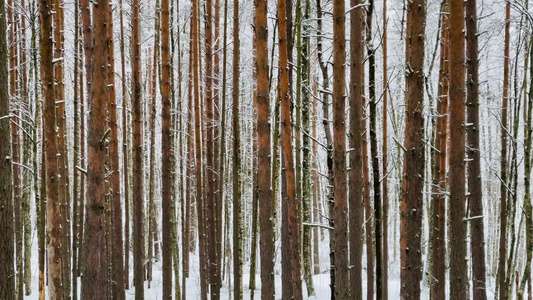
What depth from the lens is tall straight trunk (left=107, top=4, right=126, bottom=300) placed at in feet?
31.6

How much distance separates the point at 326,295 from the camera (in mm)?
12609

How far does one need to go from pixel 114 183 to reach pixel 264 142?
12.9 feet

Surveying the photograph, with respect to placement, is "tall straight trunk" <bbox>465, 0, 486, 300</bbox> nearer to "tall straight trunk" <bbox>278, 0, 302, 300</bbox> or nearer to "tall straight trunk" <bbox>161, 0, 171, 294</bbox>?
"tall straight trunk" <bbox>278, 0, 302, 300</bbox>

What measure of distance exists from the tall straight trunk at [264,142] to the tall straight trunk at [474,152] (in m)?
3.37

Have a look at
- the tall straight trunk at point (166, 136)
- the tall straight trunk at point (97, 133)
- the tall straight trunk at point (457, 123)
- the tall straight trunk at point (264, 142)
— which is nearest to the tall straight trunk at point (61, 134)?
the tall straight trunk at point (166, 136)

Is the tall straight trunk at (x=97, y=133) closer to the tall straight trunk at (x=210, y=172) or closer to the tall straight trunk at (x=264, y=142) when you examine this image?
the tall straight trunk at (x=264, y=142)

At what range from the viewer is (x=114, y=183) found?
990cm

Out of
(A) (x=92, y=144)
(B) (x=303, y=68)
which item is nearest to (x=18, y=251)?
(A) (x=92, y=144)

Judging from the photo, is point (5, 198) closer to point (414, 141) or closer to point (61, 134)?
point (61, 134)

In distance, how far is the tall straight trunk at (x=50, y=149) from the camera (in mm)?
5914

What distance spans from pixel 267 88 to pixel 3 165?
4069 millimetres

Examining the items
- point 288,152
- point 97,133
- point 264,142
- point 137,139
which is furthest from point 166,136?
point 97,133

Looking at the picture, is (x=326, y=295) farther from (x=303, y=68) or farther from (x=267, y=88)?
(x=267, y=88)

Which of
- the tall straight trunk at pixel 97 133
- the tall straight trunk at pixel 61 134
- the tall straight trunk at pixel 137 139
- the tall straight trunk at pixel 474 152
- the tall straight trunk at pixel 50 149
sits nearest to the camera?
the tall straight trunk at pixel 50 149
